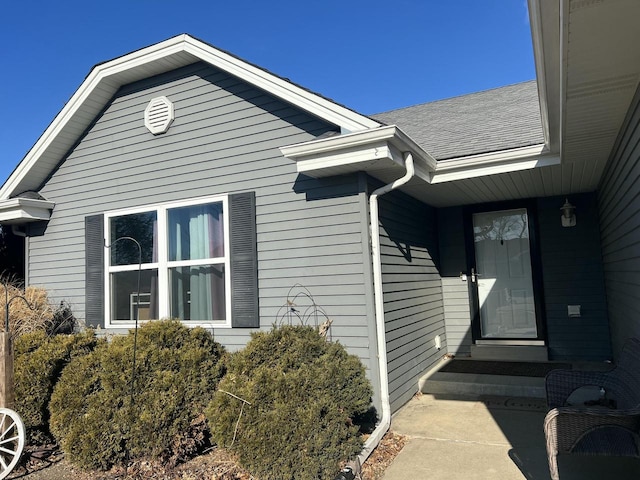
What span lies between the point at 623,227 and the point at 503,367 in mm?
2700

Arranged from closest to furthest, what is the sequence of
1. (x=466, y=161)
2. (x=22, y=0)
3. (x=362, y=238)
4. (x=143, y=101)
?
(x=362, y=238) < (x=466, y=161) < (x=143, y=101) < (x=22, y=0)

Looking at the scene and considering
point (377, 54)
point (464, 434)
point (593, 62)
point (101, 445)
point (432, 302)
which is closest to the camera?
point (593, 62)

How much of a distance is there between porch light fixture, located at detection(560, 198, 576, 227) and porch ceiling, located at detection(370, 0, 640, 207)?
4.01 feet

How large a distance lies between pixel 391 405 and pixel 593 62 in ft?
11.5

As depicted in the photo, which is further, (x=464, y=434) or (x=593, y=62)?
(x=464, y=434)

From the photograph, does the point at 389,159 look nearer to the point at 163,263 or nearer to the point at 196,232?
the point at 196,232

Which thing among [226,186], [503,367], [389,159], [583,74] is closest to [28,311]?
[226,186]

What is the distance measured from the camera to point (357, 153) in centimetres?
422

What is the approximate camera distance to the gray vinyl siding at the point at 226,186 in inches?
184

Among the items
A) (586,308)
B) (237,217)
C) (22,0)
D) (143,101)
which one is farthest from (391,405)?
(22,0)

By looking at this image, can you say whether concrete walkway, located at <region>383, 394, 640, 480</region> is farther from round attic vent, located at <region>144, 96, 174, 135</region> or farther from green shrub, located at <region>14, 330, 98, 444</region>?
round attic vent, located at <region>144, 96, 174, 135</region>

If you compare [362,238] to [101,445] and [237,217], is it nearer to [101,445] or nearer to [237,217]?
[237,217]

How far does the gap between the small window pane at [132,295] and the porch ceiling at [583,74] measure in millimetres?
4247

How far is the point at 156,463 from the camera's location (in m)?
3.75
